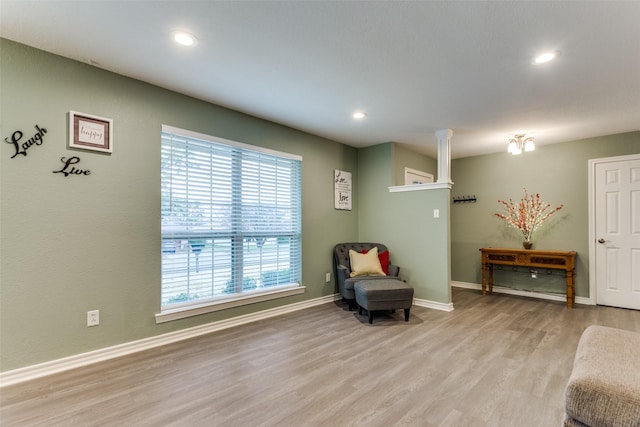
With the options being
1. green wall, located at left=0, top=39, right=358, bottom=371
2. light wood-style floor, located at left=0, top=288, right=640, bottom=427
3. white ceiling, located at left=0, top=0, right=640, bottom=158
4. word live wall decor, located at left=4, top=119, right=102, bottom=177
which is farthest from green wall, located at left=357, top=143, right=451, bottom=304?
word live wall decor, located at left=4, top=119, right=102, bottom=177

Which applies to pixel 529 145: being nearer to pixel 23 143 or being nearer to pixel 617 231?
pixel 617 231

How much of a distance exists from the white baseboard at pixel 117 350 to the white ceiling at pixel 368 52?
2.36 m

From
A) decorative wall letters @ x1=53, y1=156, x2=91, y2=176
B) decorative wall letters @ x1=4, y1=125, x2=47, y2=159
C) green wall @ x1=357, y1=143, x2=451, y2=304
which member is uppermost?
decorative wall letters @ x1=4, y1=125, x2=47, y2=159

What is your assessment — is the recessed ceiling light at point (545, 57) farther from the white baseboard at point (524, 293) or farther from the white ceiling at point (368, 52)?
the white baseboard at point (524, 293)

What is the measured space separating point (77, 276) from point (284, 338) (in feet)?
6.07

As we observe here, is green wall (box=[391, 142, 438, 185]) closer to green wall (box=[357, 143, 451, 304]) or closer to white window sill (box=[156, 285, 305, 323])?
green wall (box=[357, 143, 451, 304])

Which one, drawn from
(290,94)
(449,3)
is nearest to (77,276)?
(290,94)

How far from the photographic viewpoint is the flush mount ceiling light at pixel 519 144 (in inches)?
166

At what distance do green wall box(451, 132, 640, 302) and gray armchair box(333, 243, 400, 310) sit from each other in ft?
6.68

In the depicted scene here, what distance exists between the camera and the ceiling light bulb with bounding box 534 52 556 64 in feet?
7.72

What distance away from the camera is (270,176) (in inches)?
156

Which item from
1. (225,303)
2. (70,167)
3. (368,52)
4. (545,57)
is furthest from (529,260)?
(70,167)

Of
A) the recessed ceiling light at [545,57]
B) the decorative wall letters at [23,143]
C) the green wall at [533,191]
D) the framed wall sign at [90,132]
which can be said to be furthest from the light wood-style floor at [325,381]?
the recessed ceiling light at [545,57]

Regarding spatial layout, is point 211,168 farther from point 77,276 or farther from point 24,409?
point 24,409
